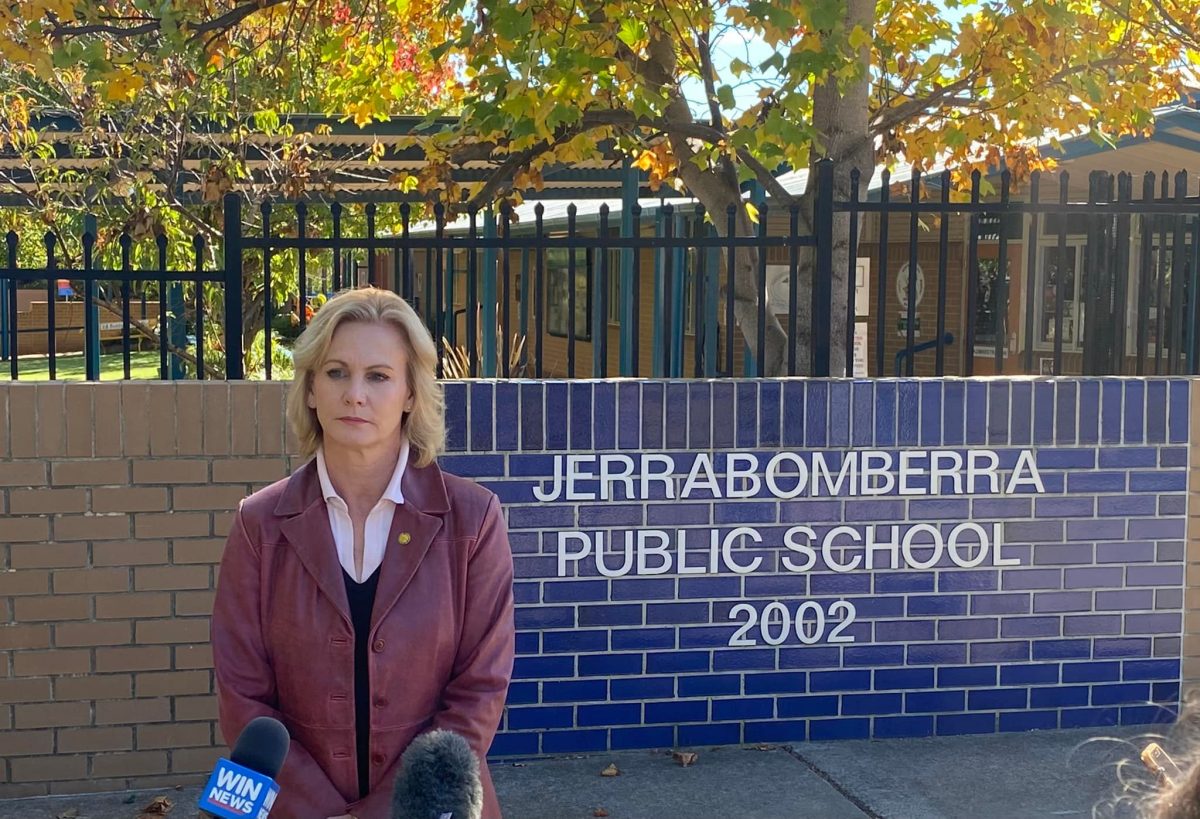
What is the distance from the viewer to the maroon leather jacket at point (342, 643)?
271 centimetres

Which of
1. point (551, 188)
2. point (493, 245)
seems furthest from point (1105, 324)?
point (551, 188)

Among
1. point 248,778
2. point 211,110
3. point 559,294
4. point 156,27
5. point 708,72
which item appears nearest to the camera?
point 248,778

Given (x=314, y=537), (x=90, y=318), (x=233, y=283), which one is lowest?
(x=314, y=537)

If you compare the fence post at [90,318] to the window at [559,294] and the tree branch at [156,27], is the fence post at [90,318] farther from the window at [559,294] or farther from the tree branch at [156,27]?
the window at [559,294]

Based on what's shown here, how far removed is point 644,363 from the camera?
1708 centimetres

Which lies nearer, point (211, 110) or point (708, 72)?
point (708, 72)

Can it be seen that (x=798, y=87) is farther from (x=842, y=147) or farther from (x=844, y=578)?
(x=844, y=578)

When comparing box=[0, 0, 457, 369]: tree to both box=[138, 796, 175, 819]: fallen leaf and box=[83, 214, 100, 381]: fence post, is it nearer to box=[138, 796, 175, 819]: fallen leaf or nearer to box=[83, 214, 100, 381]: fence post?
box=[83, 214, 100, 381]: fence post

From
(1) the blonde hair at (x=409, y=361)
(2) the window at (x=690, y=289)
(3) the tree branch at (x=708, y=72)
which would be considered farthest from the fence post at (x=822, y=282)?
(1) the blonde hair at (x=409, y=361)

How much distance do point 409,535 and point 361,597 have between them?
0.49 feet

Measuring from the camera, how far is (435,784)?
2.03 m

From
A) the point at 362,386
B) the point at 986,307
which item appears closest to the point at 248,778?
the point at 362,386

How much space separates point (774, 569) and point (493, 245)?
1600 millimetres

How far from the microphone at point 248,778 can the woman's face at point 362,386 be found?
32.1 inches
